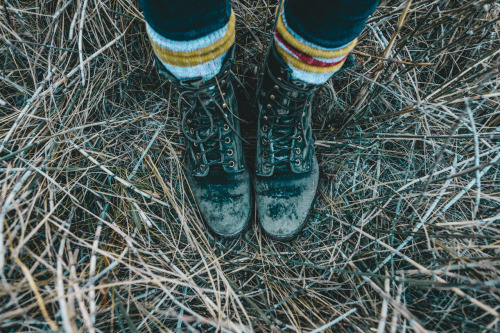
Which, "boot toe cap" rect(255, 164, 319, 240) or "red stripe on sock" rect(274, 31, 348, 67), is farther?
"boot toe cap" rect(255, 164, 319, 240)

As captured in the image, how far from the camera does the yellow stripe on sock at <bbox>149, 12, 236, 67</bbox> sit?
2.02ft

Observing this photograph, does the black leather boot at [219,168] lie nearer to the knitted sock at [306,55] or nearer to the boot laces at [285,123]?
the boot laces at [285,123]

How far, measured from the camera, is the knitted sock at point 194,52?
0.60 meters

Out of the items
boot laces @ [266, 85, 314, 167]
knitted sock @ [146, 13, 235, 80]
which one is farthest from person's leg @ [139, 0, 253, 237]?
boot laces @ [266, 85, 314, 167]

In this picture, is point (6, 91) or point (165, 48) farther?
point (6, 91)

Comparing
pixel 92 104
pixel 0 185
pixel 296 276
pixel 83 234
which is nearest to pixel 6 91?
pixel 92 104

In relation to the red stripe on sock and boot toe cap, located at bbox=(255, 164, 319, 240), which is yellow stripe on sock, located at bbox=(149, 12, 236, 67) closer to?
the red stripe on sock

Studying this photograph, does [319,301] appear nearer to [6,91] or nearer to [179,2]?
[179,2]

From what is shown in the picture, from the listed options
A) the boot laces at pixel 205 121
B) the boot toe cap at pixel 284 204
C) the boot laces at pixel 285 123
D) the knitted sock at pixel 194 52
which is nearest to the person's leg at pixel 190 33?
the knitted sock at pixel 194 52

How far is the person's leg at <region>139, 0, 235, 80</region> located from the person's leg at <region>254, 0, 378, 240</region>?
0.47 ft

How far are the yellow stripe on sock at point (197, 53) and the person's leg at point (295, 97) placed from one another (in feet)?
0.41

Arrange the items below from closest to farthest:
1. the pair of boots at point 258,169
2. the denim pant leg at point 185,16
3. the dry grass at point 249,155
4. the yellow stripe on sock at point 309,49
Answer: the denim pant leg at point 185,16, the yellow stripe on sock at point 309,49, the dry grass at point 249,155, the pair of boots at point 258,169

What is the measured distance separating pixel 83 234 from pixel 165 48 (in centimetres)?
60

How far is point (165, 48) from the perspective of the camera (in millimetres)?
604
